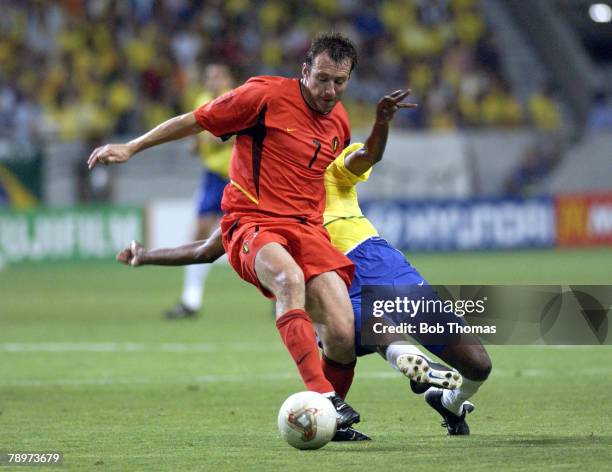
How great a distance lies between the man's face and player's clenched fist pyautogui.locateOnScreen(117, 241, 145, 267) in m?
1.45

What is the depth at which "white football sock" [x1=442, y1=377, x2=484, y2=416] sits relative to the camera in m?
6.29

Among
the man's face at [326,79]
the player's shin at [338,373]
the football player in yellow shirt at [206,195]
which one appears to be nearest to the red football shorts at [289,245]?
the player's shin at [338,373]

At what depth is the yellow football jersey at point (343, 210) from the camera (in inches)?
261

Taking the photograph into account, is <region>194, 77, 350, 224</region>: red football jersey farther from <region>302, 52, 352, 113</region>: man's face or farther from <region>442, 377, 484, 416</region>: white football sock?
<region>442, 377, 484, 416</region>: white football sock

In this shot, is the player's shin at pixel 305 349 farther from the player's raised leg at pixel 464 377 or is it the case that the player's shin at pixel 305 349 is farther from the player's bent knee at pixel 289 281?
the player's raised leg at pixel 464 377

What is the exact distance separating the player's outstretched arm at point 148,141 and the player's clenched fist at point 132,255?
910mm

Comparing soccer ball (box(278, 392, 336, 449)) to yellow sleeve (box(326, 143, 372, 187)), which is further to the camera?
yellow sleeve (box(326, 143, 372, 187))

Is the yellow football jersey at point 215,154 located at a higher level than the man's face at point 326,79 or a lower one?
lower

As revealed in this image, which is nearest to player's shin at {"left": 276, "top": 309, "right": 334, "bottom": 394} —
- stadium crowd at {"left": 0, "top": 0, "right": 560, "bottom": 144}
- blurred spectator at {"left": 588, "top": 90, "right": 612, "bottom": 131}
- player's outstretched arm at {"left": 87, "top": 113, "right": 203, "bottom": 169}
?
player's outstretched arm at {"left": 87, "top": 113, "right": 203, "bottom": 169}

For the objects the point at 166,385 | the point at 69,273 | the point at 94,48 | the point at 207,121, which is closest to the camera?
the point at 207,121

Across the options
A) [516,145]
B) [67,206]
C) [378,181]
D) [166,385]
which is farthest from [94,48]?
[166,385]

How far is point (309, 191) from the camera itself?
6.37 meters

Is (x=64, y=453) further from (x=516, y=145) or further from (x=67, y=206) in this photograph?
(x=516, y=145)

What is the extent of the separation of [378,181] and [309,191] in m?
16.8
